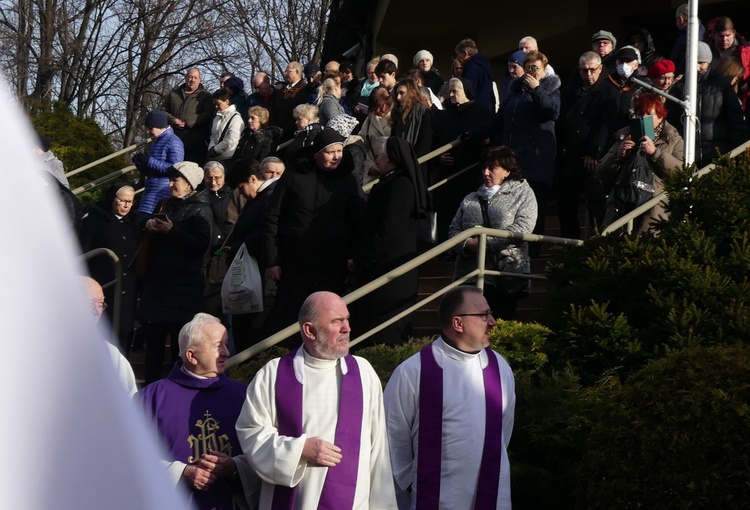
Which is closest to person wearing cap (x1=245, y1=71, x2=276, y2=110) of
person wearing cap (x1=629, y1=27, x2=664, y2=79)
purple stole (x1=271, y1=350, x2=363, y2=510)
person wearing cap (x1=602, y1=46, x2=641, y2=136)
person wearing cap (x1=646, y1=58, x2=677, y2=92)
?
person wearing cap (x1=629, y1=27, x2=664, y2=79)

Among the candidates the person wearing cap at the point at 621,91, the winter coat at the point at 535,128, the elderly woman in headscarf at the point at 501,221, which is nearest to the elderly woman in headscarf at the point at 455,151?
the winter coat at the point at 535,128

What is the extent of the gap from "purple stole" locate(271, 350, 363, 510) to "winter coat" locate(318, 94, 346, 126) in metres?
7.37

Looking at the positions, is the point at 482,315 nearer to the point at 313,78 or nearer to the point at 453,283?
the point at 453,283

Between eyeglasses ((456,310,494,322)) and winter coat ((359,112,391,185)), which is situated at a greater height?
winter coat ((359,112,391,185))

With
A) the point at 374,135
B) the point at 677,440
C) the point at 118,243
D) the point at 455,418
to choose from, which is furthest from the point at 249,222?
the point at 677,440

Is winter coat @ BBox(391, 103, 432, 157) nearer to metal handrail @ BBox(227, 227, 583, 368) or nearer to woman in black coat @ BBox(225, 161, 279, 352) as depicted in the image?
woman in black coat @ BBox(225, 161, 279, 352)

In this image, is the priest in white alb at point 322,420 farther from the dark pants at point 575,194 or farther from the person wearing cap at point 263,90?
the person wearing cap at point 263,90

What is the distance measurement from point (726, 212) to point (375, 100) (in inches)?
175

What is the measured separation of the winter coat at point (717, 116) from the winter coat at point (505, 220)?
197 centimetres

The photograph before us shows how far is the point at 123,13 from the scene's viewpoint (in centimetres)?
2344

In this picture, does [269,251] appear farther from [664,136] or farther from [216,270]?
[664,136]

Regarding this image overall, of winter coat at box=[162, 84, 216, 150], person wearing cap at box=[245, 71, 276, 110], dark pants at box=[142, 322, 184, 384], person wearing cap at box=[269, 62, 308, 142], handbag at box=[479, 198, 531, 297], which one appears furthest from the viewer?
person wearing cap at box=[245, 71, 276, 110]

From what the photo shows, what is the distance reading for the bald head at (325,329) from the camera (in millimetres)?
4820

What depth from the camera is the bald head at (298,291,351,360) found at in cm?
482
